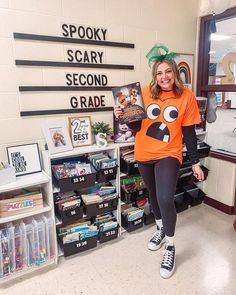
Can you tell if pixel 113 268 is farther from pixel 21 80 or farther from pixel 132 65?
pixel 132 65

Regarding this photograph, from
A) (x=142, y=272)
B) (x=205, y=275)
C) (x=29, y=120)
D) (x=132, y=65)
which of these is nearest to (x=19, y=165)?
(x=29, y=120)

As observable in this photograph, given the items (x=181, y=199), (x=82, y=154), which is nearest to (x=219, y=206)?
(x=181, y=199)

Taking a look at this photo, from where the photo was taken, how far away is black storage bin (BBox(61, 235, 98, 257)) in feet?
6.30

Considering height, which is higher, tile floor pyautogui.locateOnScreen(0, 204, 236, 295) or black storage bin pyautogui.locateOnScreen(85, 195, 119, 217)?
black storage bin pyautogui.locateOnScreen(85, 195, 119, 217)

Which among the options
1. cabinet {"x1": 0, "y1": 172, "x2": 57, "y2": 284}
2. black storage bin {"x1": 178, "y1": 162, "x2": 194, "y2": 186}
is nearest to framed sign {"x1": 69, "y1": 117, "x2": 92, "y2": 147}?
cabinet {"x1": 0, "y1": 172, "x2": 57, "y2": 284}

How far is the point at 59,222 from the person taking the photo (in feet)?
6.30

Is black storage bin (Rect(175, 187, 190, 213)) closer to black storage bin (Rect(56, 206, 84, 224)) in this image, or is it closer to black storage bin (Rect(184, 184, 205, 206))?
black storage bin (Rect(184, 184, 205, 206))

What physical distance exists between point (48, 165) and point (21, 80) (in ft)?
2.14

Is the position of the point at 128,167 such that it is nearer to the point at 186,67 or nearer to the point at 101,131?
the point at 101,131

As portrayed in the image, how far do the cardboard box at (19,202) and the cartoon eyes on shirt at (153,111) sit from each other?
98 centimetres

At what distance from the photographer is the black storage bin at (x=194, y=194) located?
8.71 ft

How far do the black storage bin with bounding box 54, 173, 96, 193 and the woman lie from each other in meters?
0.44

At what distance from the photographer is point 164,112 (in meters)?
1.79

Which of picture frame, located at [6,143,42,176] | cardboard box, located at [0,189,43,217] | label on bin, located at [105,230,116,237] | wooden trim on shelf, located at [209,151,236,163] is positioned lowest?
label on bin, located at [105,230,116,237]
